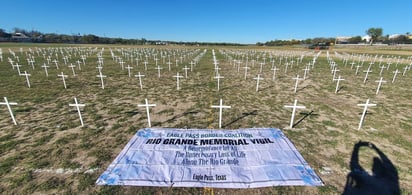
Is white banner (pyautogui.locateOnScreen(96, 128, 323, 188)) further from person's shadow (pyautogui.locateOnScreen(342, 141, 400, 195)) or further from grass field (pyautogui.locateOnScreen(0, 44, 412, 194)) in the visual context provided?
person's shadow (pyautogui.locateOnScreen(342, 141, 400, 195))

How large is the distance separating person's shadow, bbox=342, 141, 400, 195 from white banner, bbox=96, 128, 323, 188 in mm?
779

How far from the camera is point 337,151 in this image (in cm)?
554

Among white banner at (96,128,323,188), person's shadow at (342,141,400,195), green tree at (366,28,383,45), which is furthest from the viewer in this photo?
green tree at (366,28,383,45)

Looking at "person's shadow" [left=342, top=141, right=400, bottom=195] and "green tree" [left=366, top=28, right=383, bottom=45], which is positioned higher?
"green tree" [left=366, top=28, right=383, bottom=45]

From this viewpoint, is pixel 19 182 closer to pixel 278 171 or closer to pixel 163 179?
pixel 163 179

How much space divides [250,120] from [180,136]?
305 centimetres

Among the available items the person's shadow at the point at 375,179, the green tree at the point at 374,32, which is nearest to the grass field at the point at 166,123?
the person's shadow at the point at 375,179

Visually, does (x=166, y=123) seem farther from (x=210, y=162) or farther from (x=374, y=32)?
(x=374, y=32)

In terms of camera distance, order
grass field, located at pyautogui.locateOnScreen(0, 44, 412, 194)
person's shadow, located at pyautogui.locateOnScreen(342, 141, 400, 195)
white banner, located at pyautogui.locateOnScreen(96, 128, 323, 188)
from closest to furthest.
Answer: person's shadow, located at pyautogui.locateOnScreen(342, 141, 400, 195) < white banner, located at pyautogui.locateOnScreen(96, 128, 323, 188) < grass field, located at pyautogui.locateOnScreen(0, 44, 412, 194)

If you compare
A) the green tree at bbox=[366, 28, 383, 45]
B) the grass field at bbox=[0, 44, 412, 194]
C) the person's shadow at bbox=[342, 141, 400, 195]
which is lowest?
the person's shadow at bbox=[342, 141, 400, 195]

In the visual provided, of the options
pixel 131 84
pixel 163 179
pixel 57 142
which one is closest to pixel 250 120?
pixel 163 179

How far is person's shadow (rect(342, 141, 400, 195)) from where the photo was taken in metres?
4.06

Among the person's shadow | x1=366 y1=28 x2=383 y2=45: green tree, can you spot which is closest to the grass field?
the person's shadow

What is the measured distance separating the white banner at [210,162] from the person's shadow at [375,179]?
779 millimetres
